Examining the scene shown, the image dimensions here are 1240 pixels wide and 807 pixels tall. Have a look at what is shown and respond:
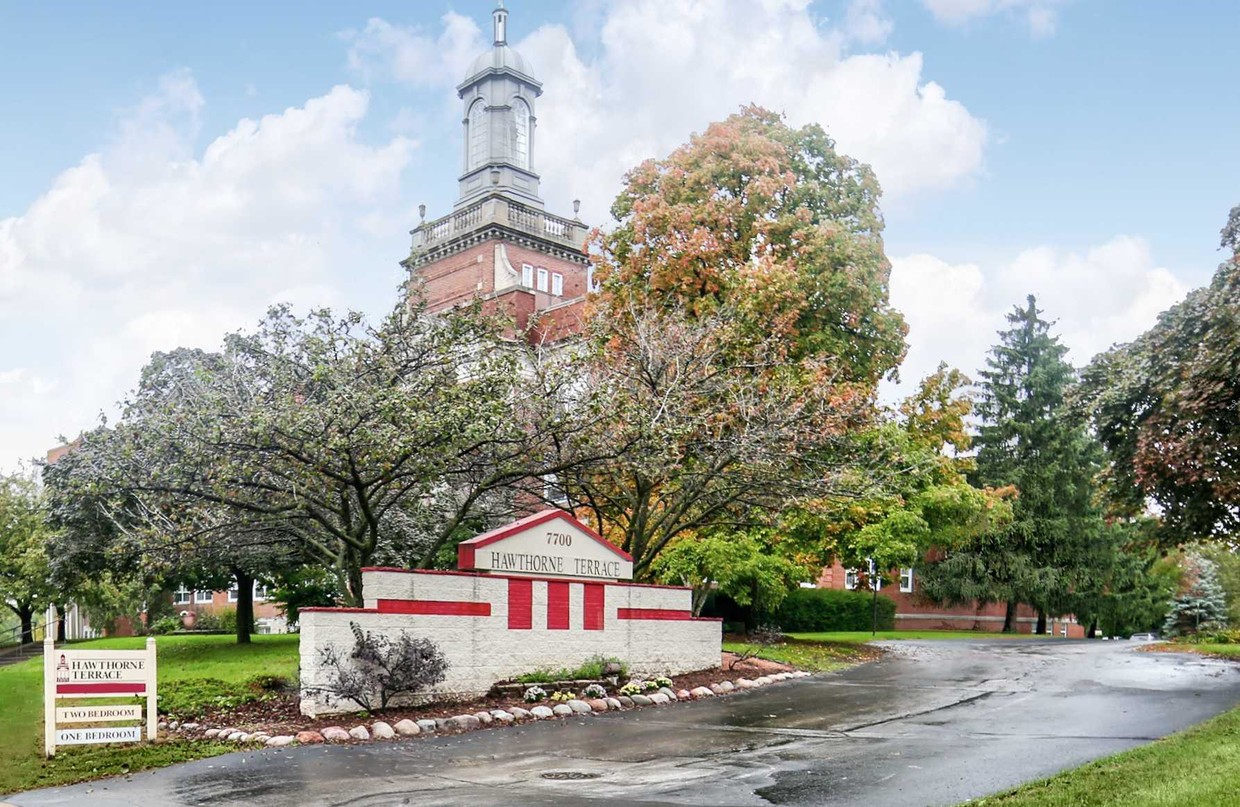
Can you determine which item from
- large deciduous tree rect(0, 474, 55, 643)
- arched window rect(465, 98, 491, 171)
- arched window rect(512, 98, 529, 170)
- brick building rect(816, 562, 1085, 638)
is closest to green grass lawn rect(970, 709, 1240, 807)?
large deciduous tree rect(0, 474, 55, 643)

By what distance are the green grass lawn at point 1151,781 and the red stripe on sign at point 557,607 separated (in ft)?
26.4

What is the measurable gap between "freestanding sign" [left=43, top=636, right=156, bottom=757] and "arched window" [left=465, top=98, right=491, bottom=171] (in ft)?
147

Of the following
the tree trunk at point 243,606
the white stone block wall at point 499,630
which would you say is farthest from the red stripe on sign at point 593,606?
the tree trunk at point 243,606

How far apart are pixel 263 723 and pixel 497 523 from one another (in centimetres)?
860

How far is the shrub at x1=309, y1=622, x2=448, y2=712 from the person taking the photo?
44.1ft

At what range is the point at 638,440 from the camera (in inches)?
672

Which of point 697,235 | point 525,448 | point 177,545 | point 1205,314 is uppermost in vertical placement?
point 697,235

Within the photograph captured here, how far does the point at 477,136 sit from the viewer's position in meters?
55.9

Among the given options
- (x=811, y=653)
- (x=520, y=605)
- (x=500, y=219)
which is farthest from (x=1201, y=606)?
(x=520, y=605)

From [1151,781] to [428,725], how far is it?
759 centimetres

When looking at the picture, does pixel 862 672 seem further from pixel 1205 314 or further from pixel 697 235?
pixel 697 235

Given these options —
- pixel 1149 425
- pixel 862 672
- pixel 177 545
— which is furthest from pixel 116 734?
pixel 1149 425

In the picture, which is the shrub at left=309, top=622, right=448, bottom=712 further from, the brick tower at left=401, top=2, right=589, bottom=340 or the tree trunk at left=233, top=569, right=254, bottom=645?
the brick tower at left=401, top=2, right=589, bottom=340

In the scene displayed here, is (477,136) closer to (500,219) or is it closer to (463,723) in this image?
(500,219)
